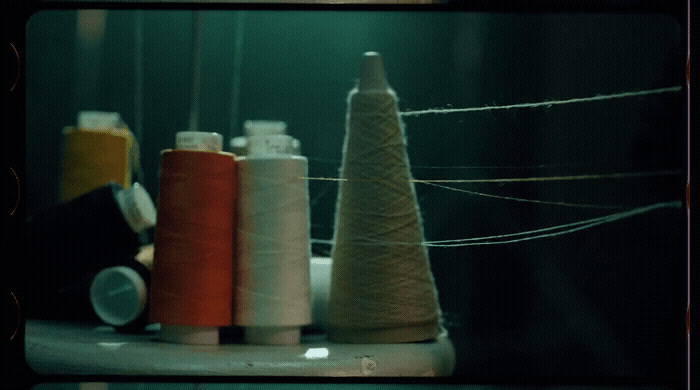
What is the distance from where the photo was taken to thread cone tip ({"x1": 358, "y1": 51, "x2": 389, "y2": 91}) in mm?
504

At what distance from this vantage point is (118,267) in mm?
510

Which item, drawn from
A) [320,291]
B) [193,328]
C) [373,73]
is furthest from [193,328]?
[373,73]

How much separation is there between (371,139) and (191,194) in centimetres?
15

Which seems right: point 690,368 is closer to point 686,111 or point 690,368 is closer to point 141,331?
point 686,111

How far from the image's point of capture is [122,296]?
0.51 m

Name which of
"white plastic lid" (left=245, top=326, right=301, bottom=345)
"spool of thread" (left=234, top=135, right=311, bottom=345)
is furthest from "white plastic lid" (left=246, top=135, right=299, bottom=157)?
"white plastic lid" (left=245, top=326, right=301, bottom=345)

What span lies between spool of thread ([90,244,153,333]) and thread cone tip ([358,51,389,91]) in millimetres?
246

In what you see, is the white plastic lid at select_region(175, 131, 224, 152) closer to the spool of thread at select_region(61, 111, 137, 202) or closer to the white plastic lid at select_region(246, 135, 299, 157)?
the white plastic lid at select_region(246, 135, 299, 157)

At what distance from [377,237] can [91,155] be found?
335 millimetres

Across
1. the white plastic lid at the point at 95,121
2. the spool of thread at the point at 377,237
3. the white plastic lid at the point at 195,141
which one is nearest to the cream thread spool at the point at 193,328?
the white plastic lid at the point at 195,141

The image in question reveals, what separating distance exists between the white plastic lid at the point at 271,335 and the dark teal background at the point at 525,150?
10 cm

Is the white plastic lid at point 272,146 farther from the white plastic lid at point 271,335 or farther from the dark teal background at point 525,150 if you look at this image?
the white plastic lid at point 271,335

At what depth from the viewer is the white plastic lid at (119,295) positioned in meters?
0.50

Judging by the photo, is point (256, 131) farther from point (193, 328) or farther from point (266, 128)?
point (193, 328)
